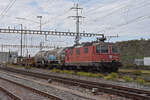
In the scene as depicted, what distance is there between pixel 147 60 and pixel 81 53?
1725cm

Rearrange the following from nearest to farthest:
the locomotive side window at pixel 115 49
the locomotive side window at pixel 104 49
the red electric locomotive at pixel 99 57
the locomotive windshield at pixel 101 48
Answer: the red electric locomotive at pixel 99 57 < the locomotive windshield at pixel 101 48 < the locomotive side window at pixel 104 49 < the locomotive side window at pixel 115 49

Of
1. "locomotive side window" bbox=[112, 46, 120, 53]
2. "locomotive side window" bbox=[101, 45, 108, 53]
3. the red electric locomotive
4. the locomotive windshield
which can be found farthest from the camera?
"locomotive side window" bbox=[112, 46, 120, 53]

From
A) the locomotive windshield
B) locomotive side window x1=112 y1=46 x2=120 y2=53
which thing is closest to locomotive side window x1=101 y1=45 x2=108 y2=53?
the locomotive windshield

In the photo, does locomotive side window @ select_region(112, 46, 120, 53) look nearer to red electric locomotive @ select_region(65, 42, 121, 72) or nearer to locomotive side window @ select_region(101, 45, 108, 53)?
red electric locomotive @ select_region(65, 42, 121, 72)

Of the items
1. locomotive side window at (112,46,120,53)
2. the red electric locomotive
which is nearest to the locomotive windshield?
the red electric locomotive

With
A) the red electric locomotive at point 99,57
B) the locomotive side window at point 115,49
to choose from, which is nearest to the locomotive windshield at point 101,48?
the red electric locomotive at point 99,57

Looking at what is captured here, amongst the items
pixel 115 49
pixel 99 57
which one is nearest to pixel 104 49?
pixel 99 57

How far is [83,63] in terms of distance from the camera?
2438cm

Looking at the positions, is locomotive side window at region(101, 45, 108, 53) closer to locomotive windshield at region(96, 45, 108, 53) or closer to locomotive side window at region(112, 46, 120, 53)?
locomotive windshield at region(96, 45, 108, 53)

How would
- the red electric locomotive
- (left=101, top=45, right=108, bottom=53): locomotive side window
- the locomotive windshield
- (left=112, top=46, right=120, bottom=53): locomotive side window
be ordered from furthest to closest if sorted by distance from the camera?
(left=112, top=46, right=120, bottom=53): locomotive side window, (left=101, top=45, right=108, bottom=53): locomotive side window, the locomotive windshield, the red electric locomotive

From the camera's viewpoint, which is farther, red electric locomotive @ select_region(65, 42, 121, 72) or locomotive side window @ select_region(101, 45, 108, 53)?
locomotive side window @ select_region(101, 45, 108, 53)

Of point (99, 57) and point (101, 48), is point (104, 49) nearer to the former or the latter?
point (101, 48)

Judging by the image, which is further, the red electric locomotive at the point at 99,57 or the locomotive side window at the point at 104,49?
the locomotive side window at the point at 104,49

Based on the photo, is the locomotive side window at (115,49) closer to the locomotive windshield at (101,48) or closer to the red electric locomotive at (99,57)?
the red electric locomotive at (99,57)
